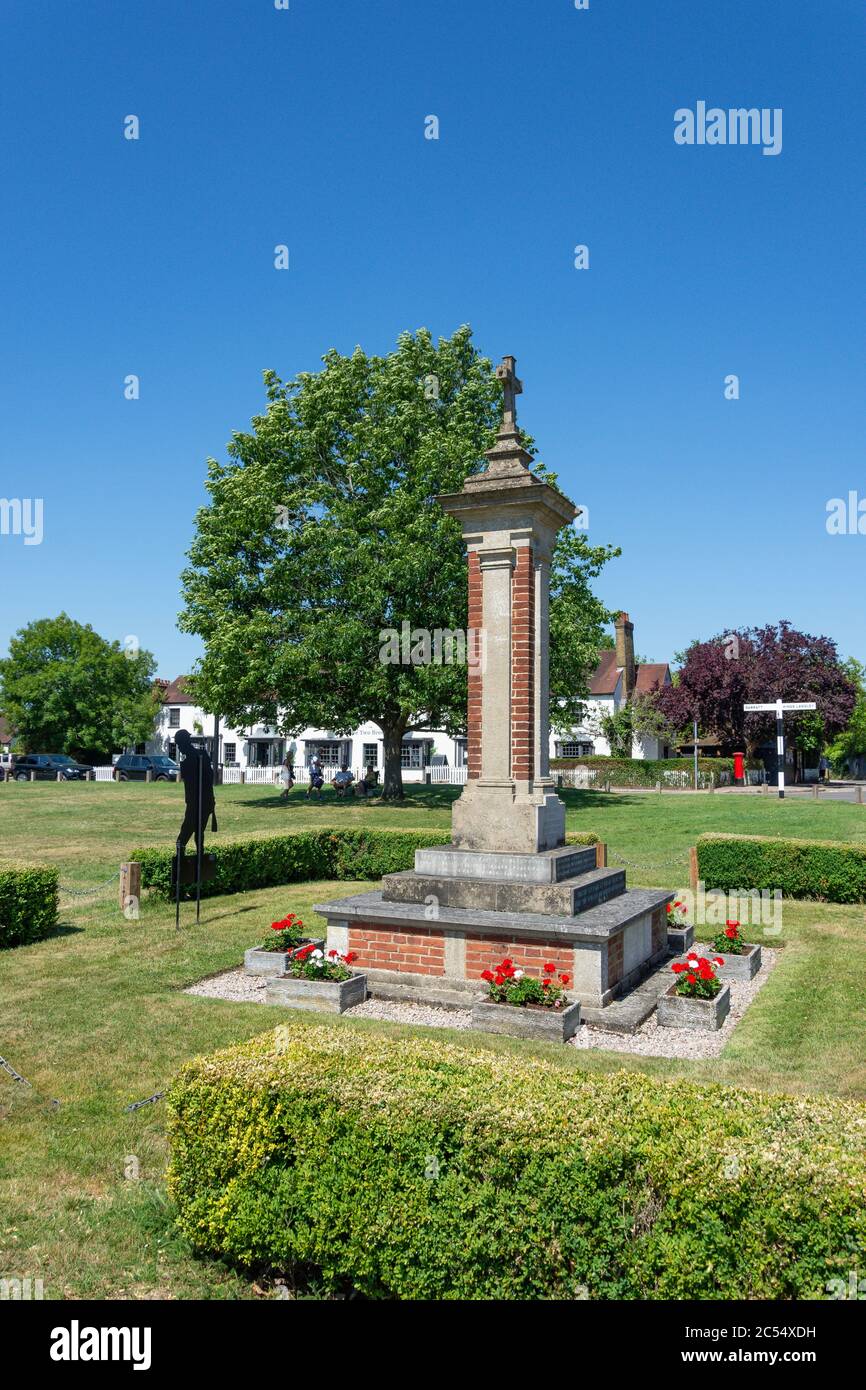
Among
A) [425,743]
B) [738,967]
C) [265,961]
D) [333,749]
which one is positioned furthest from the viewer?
[333,749]

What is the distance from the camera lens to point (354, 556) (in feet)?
93.2

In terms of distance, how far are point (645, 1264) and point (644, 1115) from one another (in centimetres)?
63

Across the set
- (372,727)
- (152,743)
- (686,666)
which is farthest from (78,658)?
(686,666)

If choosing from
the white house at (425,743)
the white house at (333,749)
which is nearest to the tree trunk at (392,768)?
the white house at (333,749)

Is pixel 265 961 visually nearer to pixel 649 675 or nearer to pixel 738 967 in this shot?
pixel 738 967

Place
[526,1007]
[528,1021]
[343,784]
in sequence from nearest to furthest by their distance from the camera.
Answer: [528,1021] < [526,1007] < [343,784]

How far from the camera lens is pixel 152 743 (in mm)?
70312

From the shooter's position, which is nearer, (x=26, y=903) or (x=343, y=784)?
(x=26, y=903)

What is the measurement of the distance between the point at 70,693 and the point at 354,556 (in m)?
43.4

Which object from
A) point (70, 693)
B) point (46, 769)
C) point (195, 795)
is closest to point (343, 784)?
point (46, 769)

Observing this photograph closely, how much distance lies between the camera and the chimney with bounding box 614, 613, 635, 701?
59.9 metres

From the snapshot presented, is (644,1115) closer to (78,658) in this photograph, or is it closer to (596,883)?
(596,883)

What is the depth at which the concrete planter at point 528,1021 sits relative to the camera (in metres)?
8.30
